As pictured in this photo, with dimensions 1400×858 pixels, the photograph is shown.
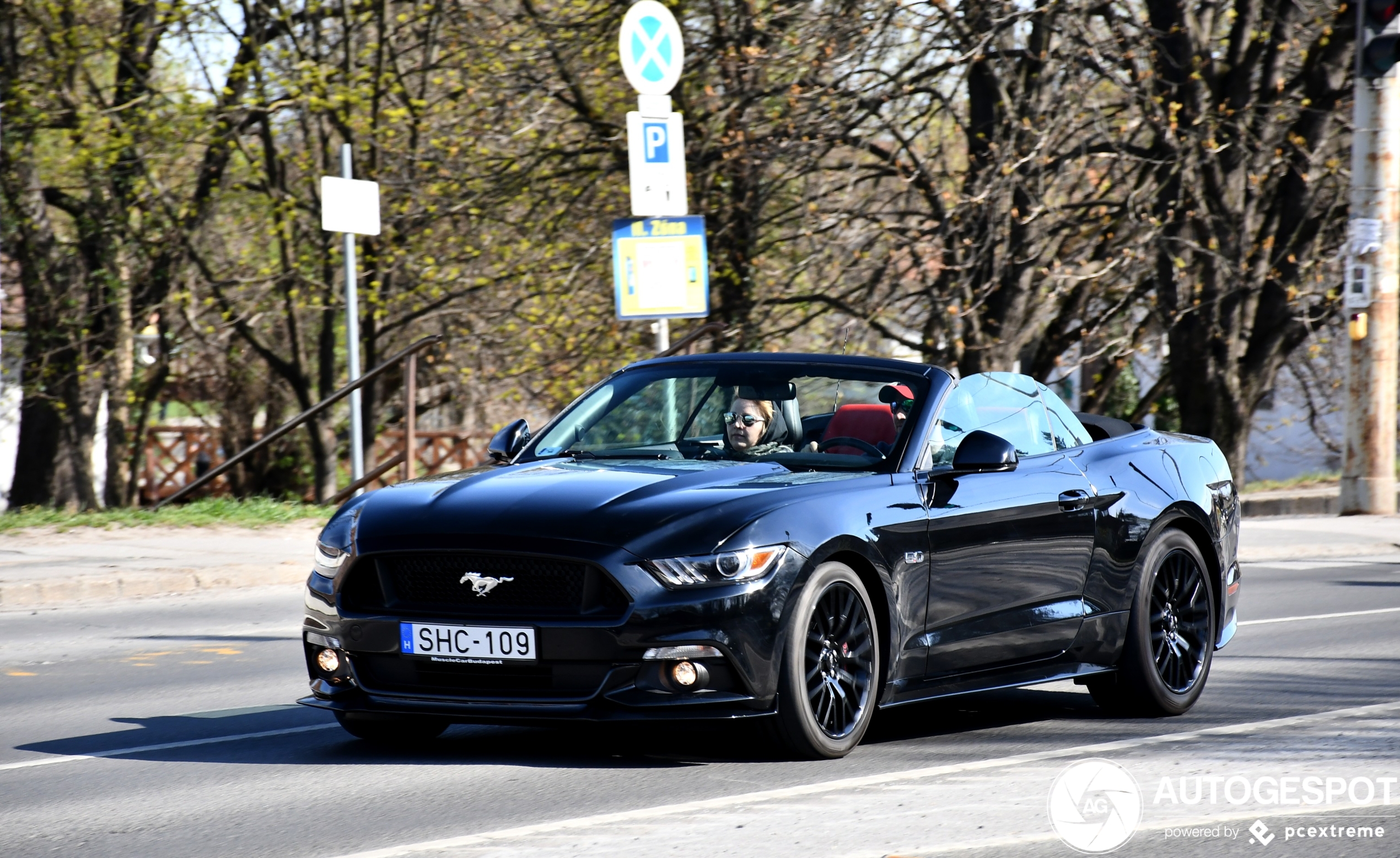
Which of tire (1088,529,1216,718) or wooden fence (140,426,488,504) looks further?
wooden fence (140,426,488,504)

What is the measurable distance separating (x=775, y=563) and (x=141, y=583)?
7.66 meters

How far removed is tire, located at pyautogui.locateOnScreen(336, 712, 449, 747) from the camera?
21.3 ft

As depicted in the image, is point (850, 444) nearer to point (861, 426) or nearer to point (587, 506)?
point (861, 426)

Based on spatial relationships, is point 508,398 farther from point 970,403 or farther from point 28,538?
point 970,403

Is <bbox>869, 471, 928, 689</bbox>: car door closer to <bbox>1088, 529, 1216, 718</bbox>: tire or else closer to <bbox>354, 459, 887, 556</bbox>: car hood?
<bbox>354, 459, 887, 556</bbox>: car hood

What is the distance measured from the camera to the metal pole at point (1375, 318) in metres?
18.7

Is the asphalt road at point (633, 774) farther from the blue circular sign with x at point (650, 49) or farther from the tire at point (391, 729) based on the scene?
the blue circular sign with x at point (650, 49)

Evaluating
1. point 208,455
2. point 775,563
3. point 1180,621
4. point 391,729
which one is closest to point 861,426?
point 775,563

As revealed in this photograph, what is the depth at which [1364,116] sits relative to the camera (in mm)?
18656

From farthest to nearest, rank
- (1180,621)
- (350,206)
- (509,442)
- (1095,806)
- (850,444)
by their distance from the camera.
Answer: (350,206) < (1180,621) < (509,442) < (850,444) < (1095,806)

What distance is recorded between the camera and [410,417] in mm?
16656

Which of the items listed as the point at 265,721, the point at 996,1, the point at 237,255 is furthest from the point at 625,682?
the point at 237,255

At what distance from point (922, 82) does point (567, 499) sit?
573 inches

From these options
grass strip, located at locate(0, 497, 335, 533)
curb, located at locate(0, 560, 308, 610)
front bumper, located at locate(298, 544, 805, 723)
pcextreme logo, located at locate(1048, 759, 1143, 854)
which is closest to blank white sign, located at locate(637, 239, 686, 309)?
curb, located at locate(0, 560, 308, 610)
